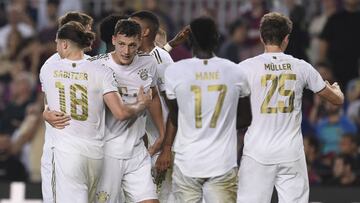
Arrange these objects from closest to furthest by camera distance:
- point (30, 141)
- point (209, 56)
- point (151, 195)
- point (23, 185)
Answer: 1. point (209, 56)
2. point (151, 195)
3. point (23, 185)
4. point (30, 141)

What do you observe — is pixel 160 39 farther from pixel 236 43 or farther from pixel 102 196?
pixel 236 43

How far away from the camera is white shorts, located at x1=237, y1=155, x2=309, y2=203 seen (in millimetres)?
11594

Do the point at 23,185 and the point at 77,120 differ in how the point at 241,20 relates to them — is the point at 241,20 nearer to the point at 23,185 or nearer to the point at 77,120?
the point at 23,185

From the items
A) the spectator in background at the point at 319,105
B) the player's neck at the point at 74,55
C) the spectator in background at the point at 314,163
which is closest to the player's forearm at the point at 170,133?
the player's neck at the point at 74,55

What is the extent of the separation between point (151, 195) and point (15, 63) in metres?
7.64

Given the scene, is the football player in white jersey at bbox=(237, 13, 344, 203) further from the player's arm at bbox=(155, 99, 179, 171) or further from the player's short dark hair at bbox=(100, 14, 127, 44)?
the player's short dark hair at bbox=(100, 14, 127, 44)

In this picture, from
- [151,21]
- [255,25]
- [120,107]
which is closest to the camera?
[120,107]

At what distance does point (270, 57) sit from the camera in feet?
37.6

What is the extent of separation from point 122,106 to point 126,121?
481 millimetres

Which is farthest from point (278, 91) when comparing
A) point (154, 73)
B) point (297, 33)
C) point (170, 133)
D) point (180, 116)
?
point (297, 33)

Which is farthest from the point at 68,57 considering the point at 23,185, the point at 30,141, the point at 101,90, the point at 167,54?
the point at 30,141

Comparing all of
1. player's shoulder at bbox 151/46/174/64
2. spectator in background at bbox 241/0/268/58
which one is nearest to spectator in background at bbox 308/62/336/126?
spectator in background at bbox 241/0/268/58

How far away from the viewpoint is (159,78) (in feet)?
39.9

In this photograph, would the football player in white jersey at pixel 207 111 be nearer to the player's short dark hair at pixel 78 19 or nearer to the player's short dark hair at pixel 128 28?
the player's short dark hair at pixel 128 28
